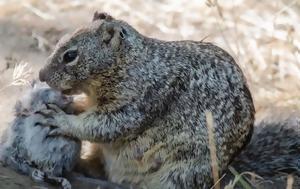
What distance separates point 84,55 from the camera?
6.64m

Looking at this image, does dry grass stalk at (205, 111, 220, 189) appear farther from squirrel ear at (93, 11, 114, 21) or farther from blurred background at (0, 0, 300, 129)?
blurred background at (0, 0, 300, 129)

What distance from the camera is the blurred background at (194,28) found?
27.8 feet

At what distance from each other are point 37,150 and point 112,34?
96 cm

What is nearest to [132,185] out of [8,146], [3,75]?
[8,146]

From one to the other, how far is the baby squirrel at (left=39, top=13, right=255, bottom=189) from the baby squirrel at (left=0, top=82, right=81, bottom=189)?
84 millimetres

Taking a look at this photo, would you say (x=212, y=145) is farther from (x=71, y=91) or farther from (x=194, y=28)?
(x=194, y=28)

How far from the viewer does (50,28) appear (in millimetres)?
9039

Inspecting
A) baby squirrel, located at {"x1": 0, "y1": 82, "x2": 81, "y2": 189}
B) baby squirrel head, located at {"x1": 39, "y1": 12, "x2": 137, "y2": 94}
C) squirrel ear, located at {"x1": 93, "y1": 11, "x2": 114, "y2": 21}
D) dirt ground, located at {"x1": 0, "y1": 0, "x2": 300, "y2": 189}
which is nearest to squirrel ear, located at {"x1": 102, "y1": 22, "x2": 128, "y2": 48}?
baby squirrel head, located at {"x1": 39, "y1": 12, "x2": 137, "y2": 94}

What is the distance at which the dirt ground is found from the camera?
27.7ft

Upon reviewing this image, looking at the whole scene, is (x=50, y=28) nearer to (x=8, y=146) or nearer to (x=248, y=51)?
(x=248, y=51)

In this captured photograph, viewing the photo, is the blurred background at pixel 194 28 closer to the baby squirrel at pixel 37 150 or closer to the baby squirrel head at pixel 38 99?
the baby squirrel head at pixel 38 99

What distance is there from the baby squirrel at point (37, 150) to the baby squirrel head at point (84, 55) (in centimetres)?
35

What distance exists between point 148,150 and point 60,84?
779 mm

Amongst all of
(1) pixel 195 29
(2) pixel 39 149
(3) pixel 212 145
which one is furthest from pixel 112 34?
(1) pixel 195 29
